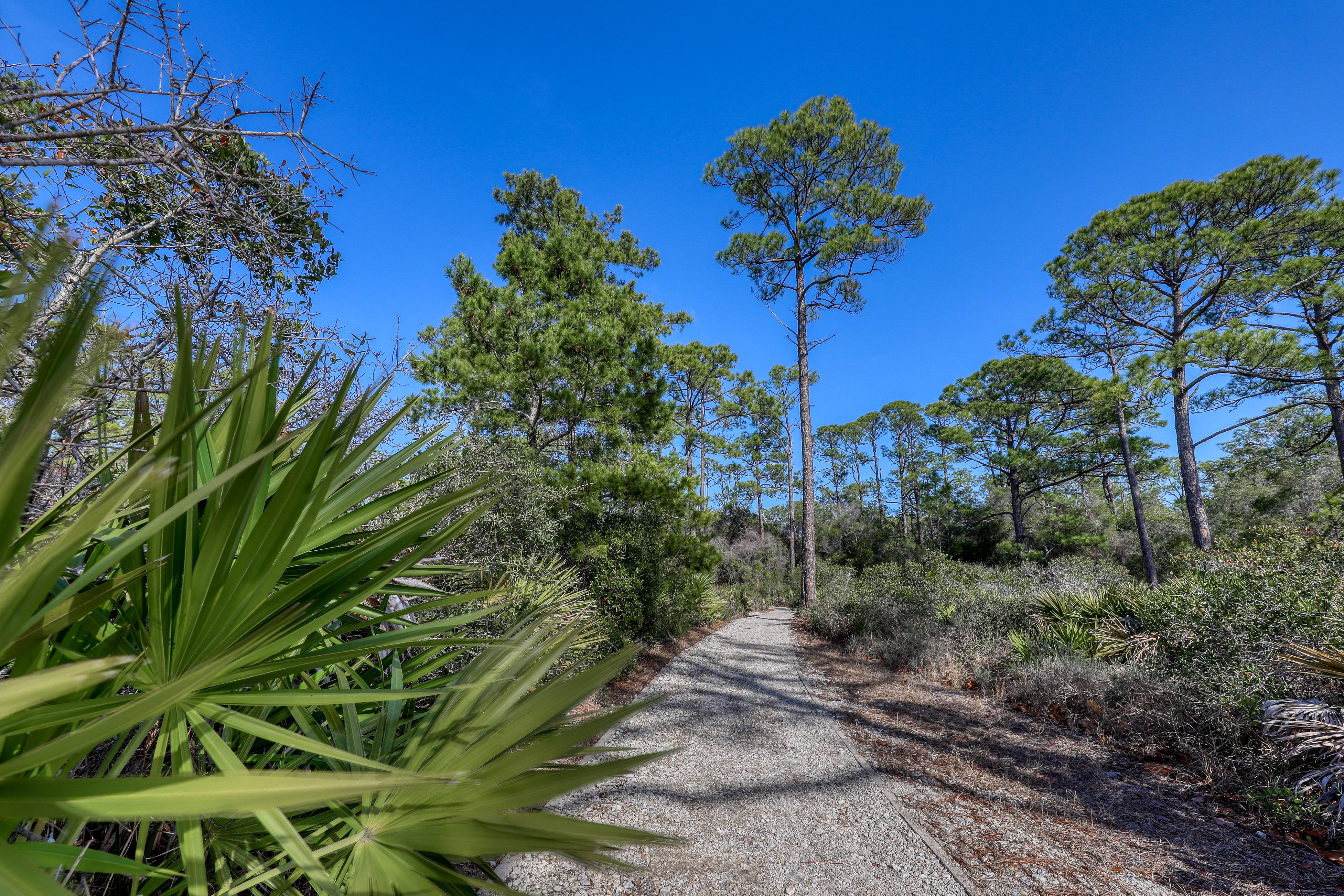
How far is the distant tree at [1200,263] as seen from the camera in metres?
10.8

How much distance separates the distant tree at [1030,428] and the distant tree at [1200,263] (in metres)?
3.45

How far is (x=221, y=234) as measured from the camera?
8.09 feet

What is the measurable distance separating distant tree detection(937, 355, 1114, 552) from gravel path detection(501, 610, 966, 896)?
16232 mm

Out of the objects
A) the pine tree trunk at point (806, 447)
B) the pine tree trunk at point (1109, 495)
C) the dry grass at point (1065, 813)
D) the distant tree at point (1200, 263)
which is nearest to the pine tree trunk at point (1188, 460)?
the distant tree at point (1200, 263)

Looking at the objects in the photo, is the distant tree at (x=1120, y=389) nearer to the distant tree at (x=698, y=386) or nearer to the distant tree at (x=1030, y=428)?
the distant tree at (x=1030, y=428)

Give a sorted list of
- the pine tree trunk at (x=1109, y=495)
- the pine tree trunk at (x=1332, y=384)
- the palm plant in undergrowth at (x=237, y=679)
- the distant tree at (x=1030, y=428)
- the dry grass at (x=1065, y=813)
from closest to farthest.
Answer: the palm plant in undergrowth at (x=237, y=679) → the dry grass at (x=1065, y=813) → the pine tree trunk at (x=1332, y=384) → the distant tree at (x=1030, y=428) → the pine tree trunk at (x=1109, y=495)

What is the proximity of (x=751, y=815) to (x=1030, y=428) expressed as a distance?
Answer: 19.2 meters

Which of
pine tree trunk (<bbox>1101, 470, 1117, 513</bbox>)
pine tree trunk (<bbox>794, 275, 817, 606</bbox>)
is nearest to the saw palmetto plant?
pine tree trunk (<bbox>794, 275, 817, 606</bbox>)

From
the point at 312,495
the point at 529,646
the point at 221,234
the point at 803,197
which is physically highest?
the point at 803,197

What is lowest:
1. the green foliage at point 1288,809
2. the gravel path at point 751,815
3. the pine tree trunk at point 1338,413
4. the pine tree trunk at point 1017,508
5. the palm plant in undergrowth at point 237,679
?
the gravel path at point 751,815

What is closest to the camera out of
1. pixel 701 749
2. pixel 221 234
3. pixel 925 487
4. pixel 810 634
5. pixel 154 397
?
pixel 221 234

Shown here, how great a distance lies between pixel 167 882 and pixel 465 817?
69.0 inches

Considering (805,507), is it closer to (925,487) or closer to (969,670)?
(969,670)

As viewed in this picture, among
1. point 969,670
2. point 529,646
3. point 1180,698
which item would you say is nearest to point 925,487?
point 969,670
